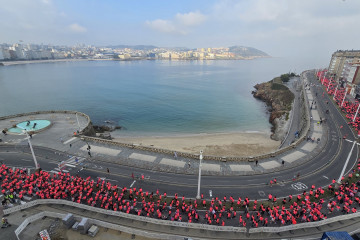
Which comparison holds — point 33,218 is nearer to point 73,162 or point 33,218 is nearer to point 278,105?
point 73,162

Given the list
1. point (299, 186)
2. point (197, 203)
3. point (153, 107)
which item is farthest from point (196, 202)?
point (153, 107)

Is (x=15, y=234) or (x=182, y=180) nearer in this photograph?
(x=15, y=234)

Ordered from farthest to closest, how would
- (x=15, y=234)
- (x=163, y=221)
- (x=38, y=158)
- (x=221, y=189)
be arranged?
1. (x=38, y=158)
2. (x=221, y=189)
3. (x=163, y=221)
4. (x=15, y=234)

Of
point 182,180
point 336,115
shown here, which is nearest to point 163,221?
point 182,180

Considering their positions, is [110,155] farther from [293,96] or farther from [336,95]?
[336,95]

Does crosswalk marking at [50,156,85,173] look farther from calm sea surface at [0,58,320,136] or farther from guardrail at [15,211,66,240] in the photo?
calm sea surface at [0,58,320,136]

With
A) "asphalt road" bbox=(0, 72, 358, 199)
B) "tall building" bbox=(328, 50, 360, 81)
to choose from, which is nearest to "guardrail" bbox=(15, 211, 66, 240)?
"asphalt road" bbox=(0, 72, 358, 199)
